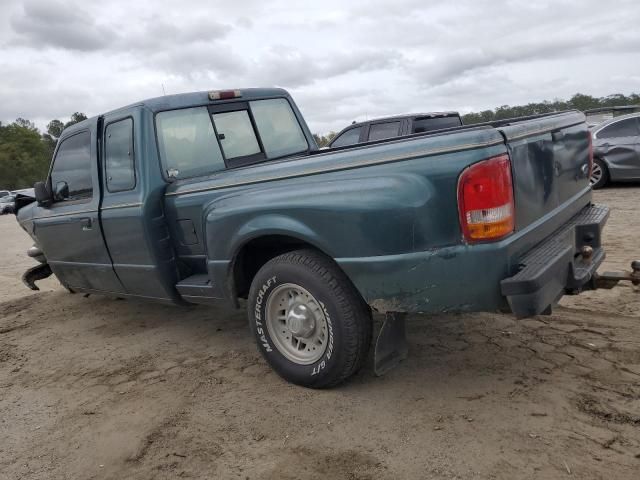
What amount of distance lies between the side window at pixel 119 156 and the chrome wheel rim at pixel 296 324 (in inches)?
61.8

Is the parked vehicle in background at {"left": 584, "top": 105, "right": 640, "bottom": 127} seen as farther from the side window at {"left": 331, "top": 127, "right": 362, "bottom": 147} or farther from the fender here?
the fender

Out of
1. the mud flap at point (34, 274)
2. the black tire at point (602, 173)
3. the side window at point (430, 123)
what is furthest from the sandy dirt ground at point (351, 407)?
the black tire at point (602, 173)

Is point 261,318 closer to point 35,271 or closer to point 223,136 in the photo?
point 223,136

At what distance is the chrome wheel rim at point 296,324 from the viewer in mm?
3285

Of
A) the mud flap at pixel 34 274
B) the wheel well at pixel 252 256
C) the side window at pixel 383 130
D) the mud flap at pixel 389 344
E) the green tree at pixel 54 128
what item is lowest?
the mud flap at pixel 389 344

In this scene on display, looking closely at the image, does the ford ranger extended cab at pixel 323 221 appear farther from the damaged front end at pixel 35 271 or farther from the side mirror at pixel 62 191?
the damaged front end at pixel 35 271

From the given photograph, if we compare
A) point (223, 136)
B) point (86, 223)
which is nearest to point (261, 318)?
point (223, 136)

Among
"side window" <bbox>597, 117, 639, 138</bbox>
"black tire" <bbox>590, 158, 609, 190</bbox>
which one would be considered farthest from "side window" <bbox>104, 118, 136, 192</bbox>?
"side window" <bbox>597, 117, 639, 138</bbox>

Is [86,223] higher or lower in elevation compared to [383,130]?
lower

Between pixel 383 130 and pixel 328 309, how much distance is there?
276 inches

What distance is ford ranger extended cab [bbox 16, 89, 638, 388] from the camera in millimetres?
2691

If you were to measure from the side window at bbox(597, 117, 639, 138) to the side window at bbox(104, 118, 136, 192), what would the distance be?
9.66 meters

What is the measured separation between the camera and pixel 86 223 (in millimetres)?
4625

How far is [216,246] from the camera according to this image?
11.9ft
